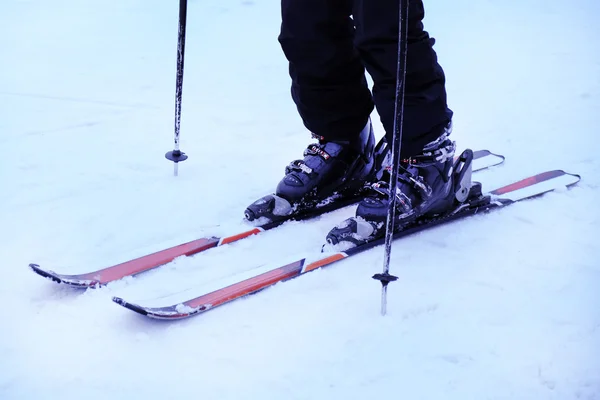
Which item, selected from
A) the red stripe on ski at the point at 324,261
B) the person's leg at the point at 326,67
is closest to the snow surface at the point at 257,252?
the red stripe on ski at the point at 324,261

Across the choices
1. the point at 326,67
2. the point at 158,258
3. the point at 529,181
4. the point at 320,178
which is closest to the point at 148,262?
the point at 158,258

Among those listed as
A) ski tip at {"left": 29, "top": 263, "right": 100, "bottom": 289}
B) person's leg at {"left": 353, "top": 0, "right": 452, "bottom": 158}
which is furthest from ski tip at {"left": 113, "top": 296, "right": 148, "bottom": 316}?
person's leg at {"left": 353, "top": 0, "right": 452, "bottom": 158}

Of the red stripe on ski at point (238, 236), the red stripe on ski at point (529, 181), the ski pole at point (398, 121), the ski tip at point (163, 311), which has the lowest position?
the ski tip at point (163, 311)

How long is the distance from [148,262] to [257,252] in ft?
1.07

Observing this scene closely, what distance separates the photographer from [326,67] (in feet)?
7.45

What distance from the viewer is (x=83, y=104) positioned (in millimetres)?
3559

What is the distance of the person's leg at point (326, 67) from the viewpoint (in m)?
2.20

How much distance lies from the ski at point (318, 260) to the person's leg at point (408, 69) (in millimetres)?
311

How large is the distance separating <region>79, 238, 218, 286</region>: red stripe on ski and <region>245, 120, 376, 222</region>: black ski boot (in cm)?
22

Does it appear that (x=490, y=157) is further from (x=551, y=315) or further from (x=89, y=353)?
(x=89, y=353)

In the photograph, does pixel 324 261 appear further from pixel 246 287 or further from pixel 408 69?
pixel 408 69

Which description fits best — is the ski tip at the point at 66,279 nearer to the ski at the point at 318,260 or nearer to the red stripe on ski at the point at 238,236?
the ski at the point at 318,260

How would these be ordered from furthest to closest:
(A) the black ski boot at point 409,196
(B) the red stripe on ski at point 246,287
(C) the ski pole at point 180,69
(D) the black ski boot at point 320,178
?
(C) the ski pole at point 180,69 < (D) the black ski boot at point 320,178 < (A) the black ski boot at point 409,196 < (B) the red stripe on ski at point 246,287

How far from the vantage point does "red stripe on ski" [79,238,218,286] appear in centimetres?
200
